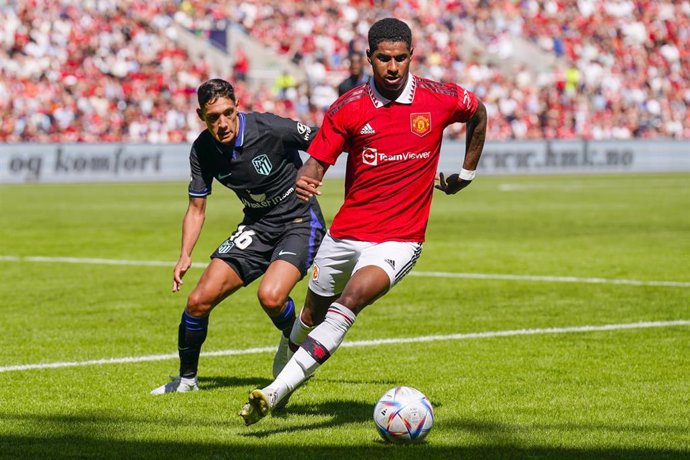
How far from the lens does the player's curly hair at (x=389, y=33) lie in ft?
22.7

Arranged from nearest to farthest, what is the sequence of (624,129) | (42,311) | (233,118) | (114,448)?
(114,448), (233,118), (42,311), (624,129)

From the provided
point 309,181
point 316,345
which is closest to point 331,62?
point 309,181

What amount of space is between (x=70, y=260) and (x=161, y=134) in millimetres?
23546

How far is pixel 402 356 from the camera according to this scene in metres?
9.66

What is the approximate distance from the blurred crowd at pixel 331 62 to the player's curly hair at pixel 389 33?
29.2 meters

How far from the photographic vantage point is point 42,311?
490 inches

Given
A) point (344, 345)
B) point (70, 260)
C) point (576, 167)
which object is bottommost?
point (576, 167)

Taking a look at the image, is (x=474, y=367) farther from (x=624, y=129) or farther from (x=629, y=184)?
(x=624, y=129)

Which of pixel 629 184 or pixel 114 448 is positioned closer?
pixel 114 448

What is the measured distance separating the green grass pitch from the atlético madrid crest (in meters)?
1.68

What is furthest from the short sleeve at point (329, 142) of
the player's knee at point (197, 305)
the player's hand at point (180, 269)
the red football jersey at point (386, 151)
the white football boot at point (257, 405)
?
the player's knee at point (197, 305)

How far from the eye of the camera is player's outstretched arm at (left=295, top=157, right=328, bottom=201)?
6816 millimetres

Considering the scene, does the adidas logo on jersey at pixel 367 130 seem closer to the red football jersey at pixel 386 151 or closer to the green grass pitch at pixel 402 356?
the red football jersey at pixel 386 151

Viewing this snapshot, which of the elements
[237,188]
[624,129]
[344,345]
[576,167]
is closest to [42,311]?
[344,345]
